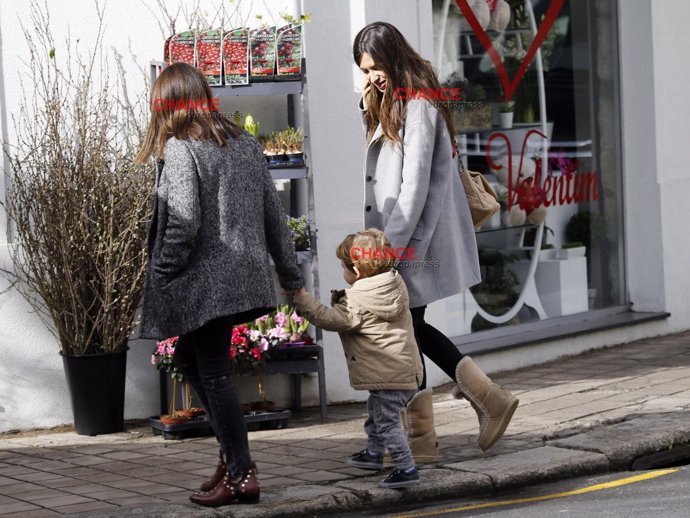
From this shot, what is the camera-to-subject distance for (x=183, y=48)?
722cm

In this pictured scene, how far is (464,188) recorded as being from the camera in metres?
6.18

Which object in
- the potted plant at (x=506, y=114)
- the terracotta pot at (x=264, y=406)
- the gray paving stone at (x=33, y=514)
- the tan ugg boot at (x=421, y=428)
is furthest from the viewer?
the potted plant at (x=506, y=114)

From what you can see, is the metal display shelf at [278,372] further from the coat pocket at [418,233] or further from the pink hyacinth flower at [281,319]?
the coat pocket at [418,233]

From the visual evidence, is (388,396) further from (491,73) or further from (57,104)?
(491,73)

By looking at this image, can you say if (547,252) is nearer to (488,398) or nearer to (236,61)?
(236,61)

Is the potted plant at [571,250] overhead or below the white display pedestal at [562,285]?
overhead

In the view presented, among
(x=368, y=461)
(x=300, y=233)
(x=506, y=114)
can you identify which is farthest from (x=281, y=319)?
(x=506, y=114)

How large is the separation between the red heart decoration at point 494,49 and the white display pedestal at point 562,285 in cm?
139

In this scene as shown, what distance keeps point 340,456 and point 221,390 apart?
4.22 feet

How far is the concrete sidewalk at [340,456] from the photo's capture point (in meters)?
5.39

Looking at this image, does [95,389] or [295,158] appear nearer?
[95,389]

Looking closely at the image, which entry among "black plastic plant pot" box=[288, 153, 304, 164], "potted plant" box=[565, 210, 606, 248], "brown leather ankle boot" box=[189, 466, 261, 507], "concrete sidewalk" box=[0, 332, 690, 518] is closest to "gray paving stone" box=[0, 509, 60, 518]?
"concrete sidewalk" box=[0, 332, 690, 518]

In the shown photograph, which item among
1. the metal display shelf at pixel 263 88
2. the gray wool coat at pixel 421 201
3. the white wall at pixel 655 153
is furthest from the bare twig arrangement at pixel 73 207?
the white wall at pixel 655 153

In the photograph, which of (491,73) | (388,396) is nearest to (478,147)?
(491,73)
